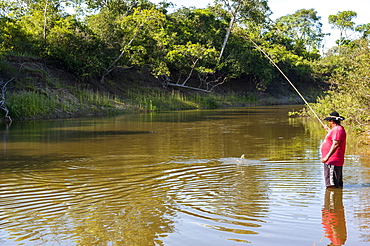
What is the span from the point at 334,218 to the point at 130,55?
29318 millimetres

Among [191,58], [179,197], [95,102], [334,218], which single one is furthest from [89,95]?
[334,218]

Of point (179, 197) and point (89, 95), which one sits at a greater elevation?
point (89, 95)

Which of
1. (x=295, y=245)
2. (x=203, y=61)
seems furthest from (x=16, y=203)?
(x=203, y=61)

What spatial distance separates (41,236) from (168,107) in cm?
3060

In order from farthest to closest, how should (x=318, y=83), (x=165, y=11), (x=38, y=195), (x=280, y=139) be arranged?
(x=318, y=83) < (x=165, y=11) < (x=280, y=139) < (x=38, y=195)

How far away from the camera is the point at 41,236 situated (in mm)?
5117

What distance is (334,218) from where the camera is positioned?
576 centimetres

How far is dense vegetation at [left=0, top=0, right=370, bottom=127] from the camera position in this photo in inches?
1049

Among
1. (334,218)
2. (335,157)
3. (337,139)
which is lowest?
(334,218)

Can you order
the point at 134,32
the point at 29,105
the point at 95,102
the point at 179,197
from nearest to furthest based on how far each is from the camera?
the point at 179,197
the point at 29,105
the point at 95,102
the point at 134,32

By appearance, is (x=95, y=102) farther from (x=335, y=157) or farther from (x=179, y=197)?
(x=335, y=157)

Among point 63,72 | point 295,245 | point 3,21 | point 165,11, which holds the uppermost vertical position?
point 165,11

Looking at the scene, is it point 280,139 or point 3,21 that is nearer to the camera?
point 280,139

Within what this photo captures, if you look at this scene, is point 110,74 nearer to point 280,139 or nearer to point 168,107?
point 168,107
